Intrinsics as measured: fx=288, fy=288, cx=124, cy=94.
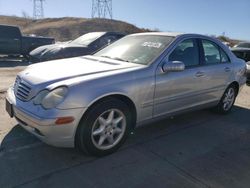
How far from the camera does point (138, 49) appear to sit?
4.50 metres

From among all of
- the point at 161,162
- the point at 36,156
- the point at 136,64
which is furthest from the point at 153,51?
the point at 36,156

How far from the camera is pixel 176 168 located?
3500 millimetres

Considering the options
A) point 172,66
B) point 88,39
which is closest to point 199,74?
point 172,66

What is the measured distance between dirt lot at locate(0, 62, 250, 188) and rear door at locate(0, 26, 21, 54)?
9.99 m

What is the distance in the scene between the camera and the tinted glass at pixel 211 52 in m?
4.95

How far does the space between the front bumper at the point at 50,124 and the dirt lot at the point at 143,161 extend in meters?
0.35

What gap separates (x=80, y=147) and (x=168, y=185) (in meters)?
1.11

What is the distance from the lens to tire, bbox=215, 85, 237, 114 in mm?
5643

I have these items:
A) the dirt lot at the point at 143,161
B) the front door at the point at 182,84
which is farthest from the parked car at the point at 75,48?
the dirt lot at the point at 143,161

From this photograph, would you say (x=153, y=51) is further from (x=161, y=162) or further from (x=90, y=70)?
(x=161, y=162)

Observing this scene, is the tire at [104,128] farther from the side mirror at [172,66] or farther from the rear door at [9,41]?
the rear door at [9,41]

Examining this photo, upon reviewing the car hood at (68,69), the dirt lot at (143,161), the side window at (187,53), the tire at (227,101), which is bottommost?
the dirt lot at (143,161)

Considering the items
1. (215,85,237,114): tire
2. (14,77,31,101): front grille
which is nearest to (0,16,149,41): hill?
(215,85,237,114): tire

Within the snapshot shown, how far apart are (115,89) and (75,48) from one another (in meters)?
6.61
